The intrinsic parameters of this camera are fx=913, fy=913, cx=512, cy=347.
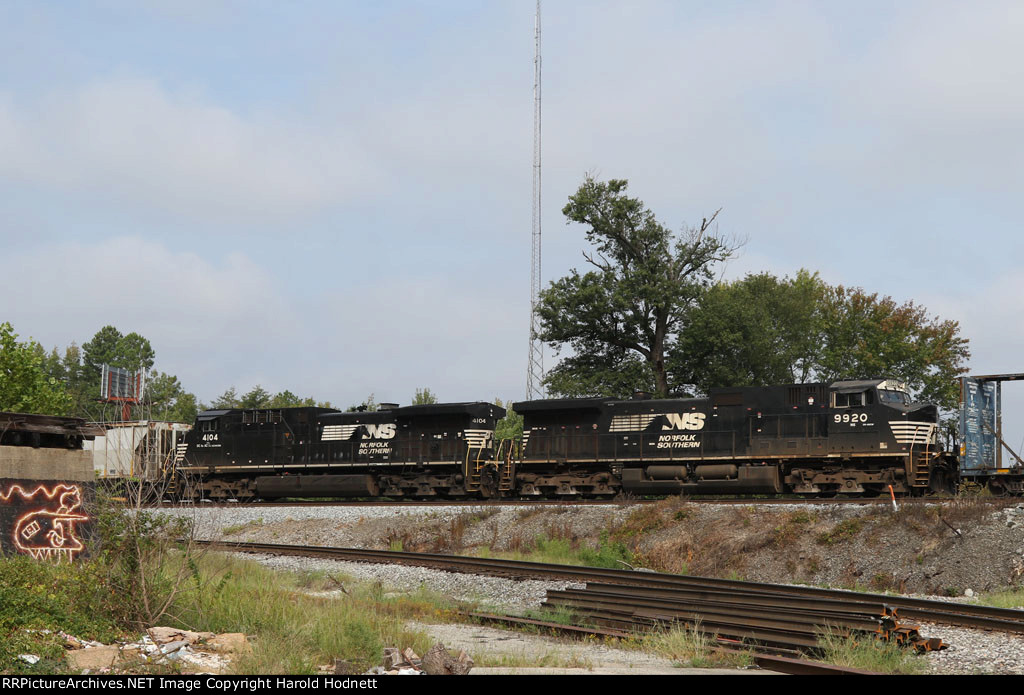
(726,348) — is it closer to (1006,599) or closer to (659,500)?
(659,500)

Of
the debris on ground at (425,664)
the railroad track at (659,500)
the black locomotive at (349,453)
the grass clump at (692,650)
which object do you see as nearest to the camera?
the debris on ground at (425,664)

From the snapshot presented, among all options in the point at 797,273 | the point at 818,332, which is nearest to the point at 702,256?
the point at 818,332

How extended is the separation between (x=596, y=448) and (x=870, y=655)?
678 inches

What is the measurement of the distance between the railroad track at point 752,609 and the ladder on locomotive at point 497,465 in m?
11.5

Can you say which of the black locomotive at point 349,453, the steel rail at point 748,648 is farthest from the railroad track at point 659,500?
the steel rail at point 748,648

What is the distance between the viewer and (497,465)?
2758 cm

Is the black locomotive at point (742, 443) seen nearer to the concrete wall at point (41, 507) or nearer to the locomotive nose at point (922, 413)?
the locomotive nose at point (922, 413)

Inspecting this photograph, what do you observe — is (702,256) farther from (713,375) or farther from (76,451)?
(76,451)

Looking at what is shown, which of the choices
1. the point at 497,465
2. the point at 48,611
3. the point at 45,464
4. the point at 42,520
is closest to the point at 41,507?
the point at 42,520

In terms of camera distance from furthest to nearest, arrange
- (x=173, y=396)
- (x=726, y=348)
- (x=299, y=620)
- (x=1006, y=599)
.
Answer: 1. (x=173, y=396)
2. (x=726, y=348)
3. (x=1006, y=599)
4. (x=299, y=620)

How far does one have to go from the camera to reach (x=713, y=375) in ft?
135

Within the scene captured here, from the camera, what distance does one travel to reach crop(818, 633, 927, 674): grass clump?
8.75 metres

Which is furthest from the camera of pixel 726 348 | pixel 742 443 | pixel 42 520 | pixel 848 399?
pixel 726 348

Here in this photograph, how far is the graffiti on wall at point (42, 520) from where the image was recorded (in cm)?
1382
